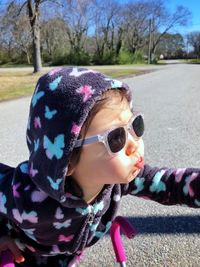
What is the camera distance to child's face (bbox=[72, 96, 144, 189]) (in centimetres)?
127

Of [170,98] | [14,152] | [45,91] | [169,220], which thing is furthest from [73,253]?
[170,98]

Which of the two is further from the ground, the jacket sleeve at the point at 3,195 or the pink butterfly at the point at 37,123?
the pink butterfly at the point at 37,123

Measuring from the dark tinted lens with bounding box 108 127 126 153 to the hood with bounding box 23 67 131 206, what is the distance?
0.09 meters

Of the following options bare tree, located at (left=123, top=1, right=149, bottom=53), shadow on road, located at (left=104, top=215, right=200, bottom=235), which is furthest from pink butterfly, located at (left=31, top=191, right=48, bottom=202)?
bare tree, located at (left=123, top=1, right=149, bottom=53)

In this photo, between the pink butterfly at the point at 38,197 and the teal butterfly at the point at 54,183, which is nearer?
the teal butterfly at the point at 54,183

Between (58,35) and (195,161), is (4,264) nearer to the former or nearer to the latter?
(195,161)

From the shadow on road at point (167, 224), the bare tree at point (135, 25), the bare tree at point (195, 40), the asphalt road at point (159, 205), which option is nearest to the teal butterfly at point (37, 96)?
the asphalt road at point (159, 205)

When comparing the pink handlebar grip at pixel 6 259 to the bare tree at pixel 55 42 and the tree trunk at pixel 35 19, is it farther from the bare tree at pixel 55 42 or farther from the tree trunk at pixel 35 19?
the bare tree at pixel 55 42

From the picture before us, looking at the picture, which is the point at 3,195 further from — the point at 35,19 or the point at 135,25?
the point at 135,25

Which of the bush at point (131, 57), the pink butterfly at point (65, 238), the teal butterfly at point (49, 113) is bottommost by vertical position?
the bush at point (131, 57)

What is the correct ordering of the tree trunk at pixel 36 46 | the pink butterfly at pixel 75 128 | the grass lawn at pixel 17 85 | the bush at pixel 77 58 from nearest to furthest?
1. the pink butterfly at pixel 75 128
2. the grass lawn at pixel 17 85
3. the tree trunk at pixel 36 46
4. the bush at pixel 77 58

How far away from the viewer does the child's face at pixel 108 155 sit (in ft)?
4.16

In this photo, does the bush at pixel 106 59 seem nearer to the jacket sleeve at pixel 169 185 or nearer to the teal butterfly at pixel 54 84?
the jacket sleeve at pixel 169 185

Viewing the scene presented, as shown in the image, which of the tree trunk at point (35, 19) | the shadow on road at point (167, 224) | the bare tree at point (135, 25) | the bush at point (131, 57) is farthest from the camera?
the bare tree at point (135, 25)
